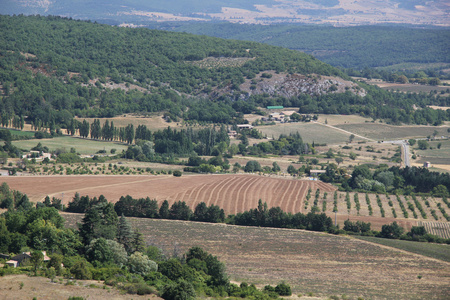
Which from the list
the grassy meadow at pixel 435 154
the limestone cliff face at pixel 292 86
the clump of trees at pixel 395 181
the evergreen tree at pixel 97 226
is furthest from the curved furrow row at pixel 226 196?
the limestone cliff face at pixel 292 86

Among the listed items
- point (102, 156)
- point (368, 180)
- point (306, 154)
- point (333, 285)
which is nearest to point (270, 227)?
point (333, 285)

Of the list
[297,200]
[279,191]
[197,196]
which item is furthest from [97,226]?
[279,191]

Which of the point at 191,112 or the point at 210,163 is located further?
the point at 191,112

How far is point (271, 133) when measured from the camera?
136 meters

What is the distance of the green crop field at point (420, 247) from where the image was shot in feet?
197

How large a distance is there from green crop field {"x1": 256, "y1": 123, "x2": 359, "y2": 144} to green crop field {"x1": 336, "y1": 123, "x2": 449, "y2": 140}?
547 cm

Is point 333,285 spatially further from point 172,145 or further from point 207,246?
point 172,145

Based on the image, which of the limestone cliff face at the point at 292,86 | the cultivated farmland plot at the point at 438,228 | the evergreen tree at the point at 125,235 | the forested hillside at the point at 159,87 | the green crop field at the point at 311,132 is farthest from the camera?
the limestone cliff face at the point at 292,86

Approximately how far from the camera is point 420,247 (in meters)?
62.7

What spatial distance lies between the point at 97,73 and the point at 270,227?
379 ft

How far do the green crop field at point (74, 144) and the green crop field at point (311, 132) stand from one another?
32.9 meters

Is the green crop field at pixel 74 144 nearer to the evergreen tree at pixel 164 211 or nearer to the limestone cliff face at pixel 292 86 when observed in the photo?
the evergreen tree at pixel 164 211

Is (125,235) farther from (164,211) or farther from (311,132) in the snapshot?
(311,132)

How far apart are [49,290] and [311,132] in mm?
103990
